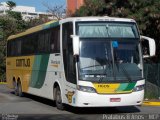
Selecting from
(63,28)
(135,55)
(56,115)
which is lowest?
(56,115)

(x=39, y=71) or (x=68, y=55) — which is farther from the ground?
(x=68, y=55)

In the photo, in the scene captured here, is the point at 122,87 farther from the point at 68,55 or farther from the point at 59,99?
the point at 59,99

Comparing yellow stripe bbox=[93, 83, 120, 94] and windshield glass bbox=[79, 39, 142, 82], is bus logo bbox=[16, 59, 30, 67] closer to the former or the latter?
windshield glass bbox=[79, 39, 142, 82]

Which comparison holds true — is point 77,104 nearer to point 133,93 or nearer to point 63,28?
point 133,93

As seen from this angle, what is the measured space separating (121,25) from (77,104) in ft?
10.6

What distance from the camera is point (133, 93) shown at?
1535 cm

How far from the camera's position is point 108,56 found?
607 inches

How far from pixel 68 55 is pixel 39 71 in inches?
174

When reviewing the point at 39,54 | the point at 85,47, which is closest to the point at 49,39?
the point at 39,54

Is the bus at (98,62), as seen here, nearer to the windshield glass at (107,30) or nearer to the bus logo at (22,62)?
the windshield glass at (107,30)

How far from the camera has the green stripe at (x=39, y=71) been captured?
1927cm

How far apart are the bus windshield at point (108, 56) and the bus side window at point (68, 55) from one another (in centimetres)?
39

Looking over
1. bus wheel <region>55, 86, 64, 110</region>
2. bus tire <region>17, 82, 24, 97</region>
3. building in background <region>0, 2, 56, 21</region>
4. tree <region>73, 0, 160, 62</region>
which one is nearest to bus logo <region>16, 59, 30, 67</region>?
bus tire <region>17, 82, 24, 97</region>

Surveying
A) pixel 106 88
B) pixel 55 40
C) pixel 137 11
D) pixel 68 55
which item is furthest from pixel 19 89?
pixel 106 88
